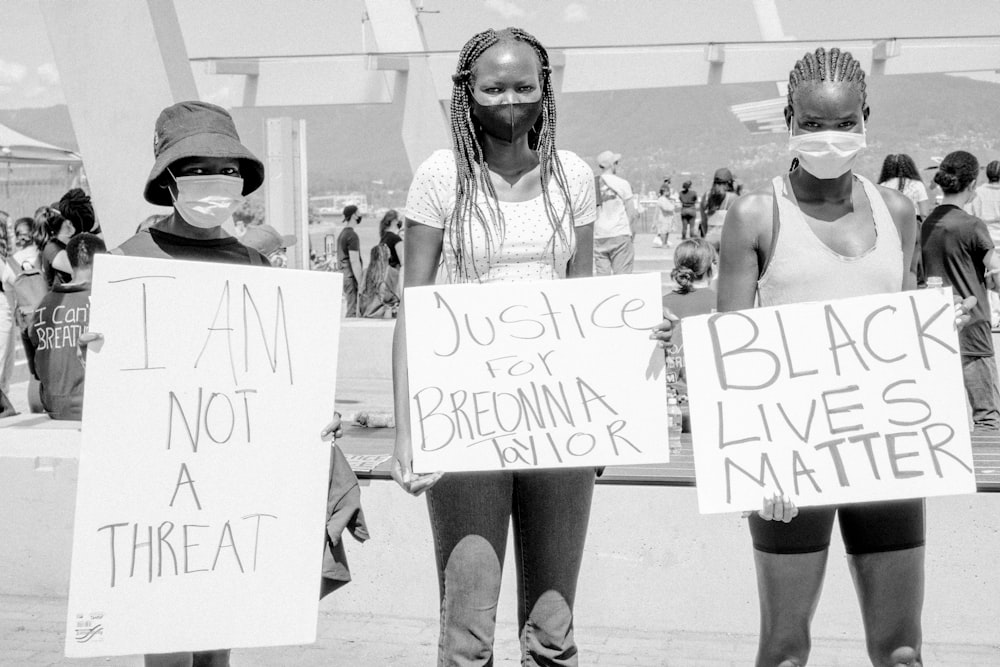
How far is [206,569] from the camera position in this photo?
116 inches

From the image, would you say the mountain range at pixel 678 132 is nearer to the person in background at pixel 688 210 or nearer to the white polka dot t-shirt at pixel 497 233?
the person in background at pixel 688 210

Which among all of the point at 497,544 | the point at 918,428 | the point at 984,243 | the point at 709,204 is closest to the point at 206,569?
the point at 497,544

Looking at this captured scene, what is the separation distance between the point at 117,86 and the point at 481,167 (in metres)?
3.72

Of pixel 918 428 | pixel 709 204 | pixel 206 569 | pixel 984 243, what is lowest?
pixel 206 569

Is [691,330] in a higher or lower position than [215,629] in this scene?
higher

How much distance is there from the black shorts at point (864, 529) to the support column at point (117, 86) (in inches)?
164

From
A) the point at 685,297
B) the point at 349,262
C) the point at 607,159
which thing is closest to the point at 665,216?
the point at 349,262

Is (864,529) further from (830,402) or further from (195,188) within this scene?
(195,188)

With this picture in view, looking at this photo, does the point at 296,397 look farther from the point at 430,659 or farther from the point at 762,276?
the point at 430,659

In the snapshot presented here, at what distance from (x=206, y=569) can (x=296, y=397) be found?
485 mm

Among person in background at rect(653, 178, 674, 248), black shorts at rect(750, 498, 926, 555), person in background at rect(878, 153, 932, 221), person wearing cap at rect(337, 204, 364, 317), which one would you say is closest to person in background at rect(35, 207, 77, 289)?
black shorts at rect(750, 498, 926, 555)

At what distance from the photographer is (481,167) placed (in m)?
2.94

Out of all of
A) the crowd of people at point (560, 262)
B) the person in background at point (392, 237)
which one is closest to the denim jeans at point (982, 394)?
the crowd of people at point (560, 262)

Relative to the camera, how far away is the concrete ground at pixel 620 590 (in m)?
4.42
